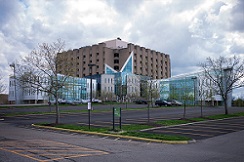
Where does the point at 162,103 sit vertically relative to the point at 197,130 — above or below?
above

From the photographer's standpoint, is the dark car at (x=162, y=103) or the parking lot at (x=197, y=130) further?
the dark car at (x=162, y=103)

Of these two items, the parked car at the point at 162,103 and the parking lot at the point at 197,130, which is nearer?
the parking lot at the point at 197,130

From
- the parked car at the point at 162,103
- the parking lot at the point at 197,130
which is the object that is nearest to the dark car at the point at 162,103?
the parked car at the point at 162,103

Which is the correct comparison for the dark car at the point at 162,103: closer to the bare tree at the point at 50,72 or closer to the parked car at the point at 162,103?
the parked car at the point at 162,103

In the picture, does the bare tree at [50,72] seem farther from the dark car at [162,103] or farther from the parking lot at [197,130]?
the dark car at [162,103]

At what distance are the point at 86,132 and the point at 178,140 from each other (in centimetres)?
607

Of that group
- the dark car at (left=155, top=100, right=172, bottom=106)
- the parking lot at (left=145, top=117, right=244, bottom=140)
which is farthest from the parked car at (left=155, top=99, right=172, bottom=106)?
the parking lot at (left=145, top=117, right=244, bottom=140)

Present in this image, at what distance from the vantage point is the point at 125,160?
26.3 feet

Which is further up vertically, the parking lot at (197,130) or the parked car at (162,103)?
the parked car at (162,103)

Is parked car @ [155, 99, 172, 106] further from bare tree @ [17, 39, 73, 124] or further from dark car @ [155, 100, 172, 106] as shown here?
bare tree @ [17, 39, 73, 124]

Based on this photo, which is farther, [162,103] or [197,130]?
[162,103]

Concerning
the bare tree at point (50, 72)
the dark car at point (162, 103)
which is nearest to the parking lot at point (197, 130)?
the bare tree at point (50, 72)

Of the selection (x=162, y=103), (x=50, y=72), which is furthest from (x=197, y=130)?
(x=162, y=103)

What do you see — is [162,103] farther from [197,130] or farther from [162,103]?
[197,130]
